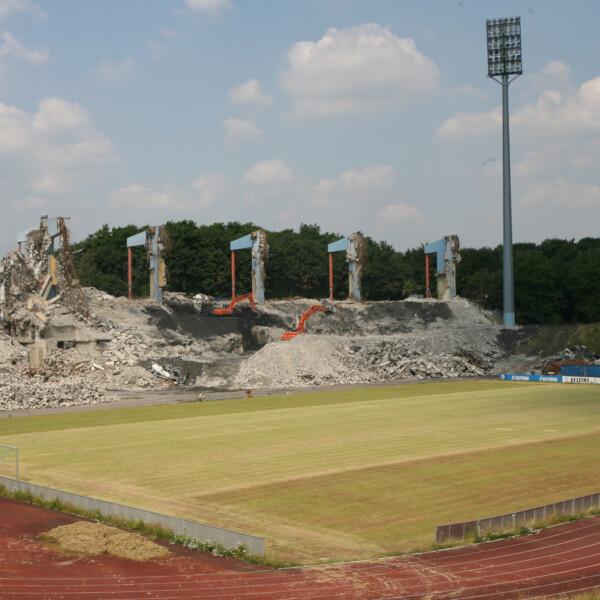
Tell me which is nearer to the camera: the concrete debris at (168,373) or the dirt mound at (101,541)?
the dirt mound at (101,541)

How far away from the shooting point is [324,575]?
14773 millimetres

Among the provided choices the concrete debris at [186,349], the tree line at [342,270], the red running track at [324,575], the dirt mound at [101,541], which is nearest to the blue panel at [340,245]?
the concrete debris at [186,349]

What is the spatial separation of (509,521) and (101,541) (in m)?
8.66

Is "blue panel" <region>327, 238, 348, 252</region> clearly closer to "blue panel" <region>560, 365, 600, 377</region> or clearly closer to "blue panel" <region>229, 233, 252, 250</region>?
"blue panel" <region>229, 233, 252, 250</region>

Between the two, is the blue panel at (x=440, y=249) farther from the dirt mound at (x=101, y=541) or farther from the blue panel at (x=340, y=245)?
the dirt mound at (x=101, y=541)

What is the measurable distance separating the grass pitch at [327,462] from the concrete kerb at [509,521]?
639 millimetres

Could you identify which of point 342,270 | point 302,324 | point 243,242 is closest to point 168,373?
point 302,324

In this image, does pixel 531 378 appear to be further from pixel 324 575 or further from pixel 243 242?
pixel 324 575

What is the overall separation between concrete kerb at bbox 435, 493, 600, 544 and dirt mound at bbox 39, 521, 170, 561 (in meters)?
5.73

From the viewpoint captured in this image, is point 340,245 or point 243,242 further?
point 340,245

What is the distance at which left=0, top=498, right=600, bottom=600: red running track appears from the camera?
1373 cm

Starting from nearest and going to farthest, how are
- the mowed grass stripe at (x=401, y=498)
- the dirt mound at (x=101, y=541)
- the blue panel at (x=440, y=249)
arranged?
the dirt mound at (x=101, y=541), the mowed grass stripe at (x=401, y=498), the blue panel at (x=440, y=249)

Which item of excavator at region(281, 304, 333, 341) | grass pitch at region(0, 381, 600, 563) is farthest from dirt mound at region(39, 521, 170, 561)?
excavator at region(281, 304, 333, 341)

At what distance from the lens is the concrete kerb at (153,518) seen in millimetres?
15891
